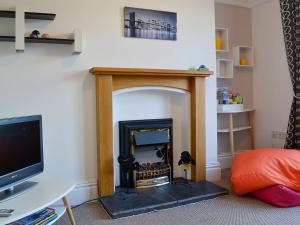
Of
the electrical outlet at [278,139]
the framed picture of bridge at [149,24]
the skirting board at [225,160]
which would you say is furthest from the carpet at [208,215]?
the framed picture of bridge at [149,24]

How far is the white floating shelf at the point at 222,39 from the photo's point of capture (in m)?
3.90

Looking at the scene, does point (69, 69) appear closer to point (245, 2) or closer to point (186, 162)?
point (186, 162)

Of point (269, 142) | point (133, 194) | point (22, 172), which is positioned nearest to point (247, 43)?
point (269, 142)

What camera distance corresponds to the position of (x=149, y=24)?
3025 mm

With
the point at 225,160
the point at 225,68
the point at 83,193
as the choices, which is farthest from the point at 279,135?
the point at 83,193

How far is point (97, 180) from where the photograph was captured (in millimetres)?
2836

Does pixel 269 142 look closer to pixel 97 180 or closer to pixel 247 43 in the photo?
pixel 247 43

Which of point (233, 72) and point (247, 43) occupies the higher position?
point (247, 43)

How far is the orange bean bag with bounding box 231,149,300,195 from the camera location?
2.59m

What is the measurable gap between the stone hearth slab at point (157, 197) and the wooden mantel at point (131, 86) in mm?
193

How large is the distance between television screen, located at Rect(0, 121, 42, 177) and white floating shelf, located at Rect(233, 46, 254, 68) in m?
2.99

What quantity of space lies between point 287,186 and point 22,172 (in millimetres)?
2403

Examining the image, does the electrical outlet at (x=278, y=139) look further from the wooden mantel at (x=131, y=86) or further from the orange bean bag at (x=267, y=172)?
the wooden mantel at (x=131, y=86)

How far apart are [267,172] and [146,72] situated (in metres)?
1.60
